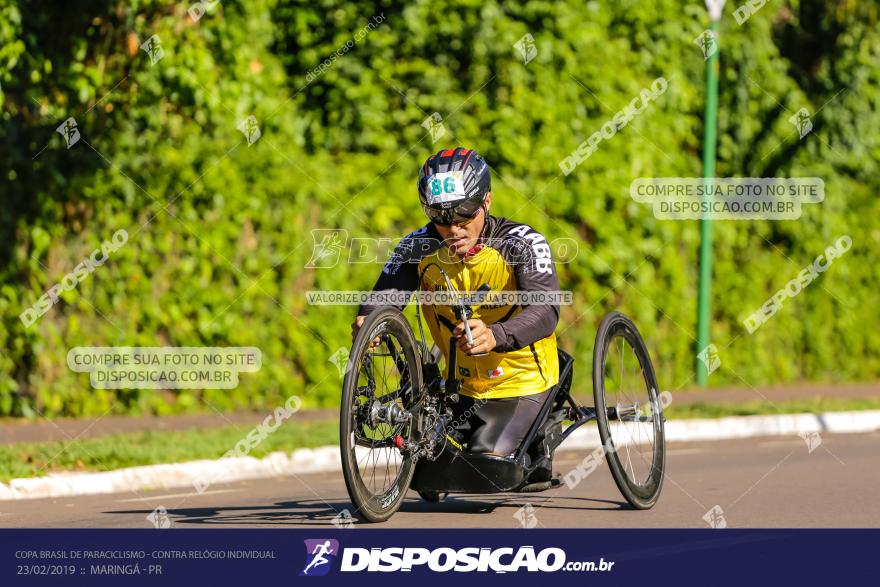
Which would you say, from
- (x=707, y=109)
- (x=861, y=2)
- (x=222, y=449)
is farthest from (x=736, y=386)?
(x=222, y=449)

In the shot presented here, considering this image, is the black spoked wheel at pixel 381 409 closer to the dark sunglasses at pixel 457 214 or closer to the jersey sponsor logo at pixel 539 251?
the dark sunglasses at pixel 457 214

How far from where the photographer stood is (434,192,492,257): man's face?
8156 millimetres

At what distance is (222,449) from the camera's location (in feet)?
40.5

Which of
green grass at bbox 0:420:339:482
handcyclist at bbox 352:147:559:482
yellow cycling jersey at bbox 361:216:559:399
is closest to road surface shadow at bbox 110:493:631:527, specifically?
handcyclist at bbox 352:147:559:482

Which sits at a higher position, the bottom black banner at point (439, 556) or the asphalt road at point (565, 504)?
→ the asphalt road at point (565, 504)

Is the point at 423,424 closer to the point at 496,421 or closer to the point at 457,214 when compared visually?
the point at 496,421

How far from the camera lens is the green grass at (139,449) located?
11.3 meters

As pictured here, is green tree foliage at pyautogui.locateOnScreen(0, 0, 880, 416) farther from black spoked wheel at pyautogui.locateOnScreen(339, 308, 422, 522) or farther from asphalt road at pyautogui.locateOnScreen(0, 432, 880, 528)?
black spoked wheel at pyautogui.locateOnScreen(339, 308, 422, 522)

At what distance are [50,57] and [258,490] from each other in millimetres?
5753

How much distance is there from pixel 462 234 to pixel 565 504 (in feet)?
6.25

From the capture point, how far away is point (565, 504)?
30.0 ft

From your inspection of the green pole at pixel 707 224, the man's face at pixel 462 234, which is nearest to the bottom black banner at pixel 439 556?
the man's face at pixel 462 234

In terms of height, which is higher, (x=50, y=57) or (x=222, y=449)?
(x=50, y=57)

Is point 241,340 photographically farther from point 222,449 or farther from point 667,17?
point 667,17
